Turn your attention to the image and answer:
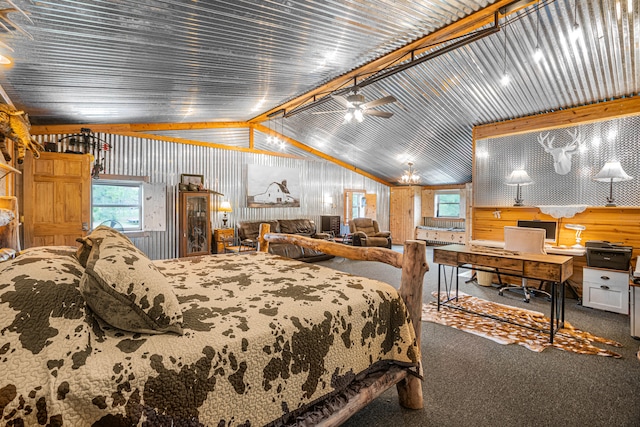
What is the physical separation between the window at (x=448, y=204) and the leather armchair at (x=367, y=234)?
10.6ft

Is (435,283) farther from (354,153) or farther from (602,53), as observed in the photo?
(354,153)

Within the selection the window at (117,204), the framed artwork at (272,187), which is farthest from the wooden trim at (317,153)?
the window at (117,204)

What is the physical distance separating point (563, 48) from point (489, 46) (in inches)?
32.7

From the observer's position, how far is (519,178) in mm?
4988

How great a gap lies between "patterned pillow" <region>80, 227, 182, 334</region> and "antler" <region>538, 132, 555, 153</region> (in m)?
5.83

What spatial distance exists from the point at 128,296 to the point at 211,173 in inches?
264

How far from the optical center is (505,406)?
6.69ft

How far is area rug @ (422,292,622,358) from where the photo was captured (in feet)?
9.62

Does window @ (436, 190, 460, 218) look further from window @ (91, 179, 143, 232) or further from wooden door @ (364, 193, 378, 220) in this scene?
window @ (91, 179, 143, 232)

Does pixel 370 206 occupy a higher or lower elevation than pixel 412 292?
higher

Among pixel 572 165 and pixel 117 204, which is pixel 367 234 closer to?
pixel 572 165

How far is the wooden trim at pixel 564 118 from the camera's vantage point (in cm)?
429

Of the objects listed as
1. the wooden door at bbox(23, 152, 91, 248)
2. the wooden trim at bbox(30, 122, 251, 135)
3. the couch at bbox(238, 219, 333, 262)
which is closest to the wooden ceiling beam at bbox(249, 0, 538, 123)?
the wooden trim at bbox(30, 122, 251, 135)

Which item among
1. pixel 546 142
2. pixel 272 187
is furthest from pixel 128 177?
pixel 546 142
